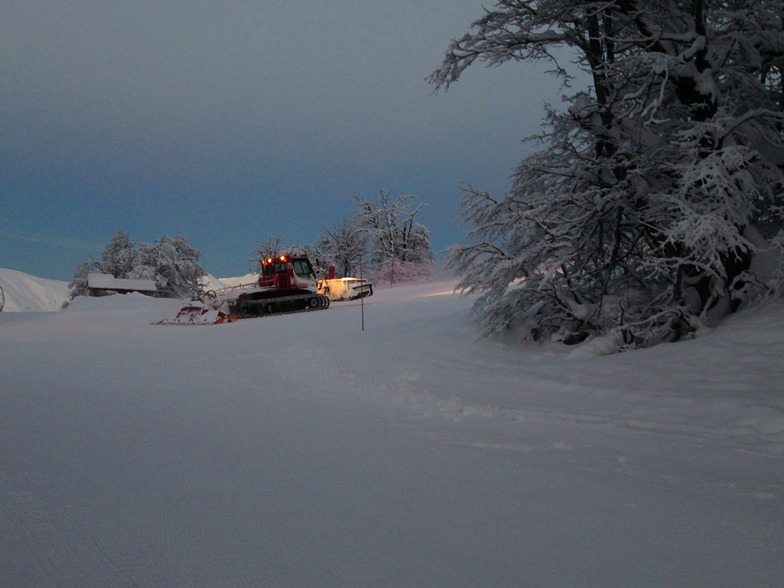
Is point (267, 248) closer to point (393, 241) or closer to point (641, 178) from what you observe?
point (393, 241)

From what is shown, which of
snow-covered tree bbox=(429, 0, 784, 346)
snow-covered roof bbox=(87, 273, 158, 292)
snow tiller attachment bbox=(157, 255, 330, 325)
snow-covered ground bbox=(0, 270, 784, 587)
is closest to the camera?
snow-covered ground bbox=(0, 270, 784, 587)

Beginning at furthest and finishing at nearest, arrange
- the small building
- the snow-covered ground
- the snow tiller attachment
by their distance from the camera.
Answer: the small building → the snow tiller attachment → the snow-covered ground

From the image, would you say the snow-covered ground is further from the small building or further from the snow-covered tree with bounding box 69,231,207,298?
the snow-covered tree with bounding box 69,231,207,298

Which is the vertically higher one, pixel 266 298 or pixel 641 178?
pixel 641 178

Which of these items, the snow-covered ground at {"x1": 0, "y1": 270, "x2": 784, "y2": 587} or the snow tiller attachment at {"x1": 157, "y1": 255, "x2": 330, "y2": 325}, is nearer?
the snow-covered ground at {"x1": 0, "y1": 270, "x2": 784, "y2": 587}

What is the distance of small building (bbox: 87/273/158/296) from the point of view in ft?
138

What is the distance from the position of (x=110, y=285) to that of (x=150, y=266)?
34.3 ft

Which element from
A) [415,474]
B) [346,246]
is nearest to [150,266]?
[346,246]

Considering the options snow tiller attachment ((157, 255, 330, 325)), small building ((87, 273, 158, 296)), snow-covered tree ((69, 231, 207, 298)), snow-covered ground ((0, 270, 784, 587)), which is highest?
snow-covered tree ((69, 231, 207, 298))

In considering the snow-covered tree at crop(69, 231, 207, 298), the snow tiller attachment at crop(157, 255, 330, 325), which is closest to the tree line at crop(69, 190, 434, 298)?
the snow-covered tree at crop(69, 231, 207, 298)

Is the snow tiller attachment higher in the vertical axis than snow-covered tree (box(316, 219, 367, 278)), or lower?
lower

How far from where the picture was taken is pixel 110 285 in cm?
4241

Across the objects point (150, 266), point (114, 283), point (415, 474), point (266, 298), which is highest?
point (150, 266)

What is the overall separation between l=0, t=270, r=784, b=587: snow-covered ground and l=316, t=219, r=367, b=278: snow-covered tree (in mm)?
49456
